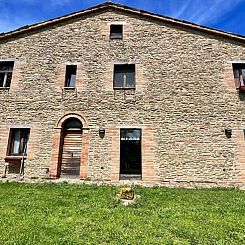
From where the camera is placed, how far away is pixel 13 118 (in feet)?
43.5

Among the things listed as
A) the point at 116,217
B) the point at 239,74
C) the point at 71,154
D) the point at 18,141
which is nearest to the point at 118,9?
the point at 239,74

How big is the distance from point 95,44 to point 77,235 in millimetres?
11153

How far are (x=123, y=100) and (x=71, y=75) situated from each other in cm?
327

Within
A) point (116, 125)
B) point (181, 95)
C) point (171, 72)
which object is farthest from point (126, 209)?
point (171, 72)

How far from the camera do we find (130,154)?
12695 mm

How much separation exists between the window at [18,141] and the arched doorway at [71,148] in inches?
72.1

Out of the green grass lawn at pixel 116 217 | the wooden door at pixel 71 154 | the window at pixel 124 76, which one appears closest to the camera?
the green grass lawn at pixel 116 217

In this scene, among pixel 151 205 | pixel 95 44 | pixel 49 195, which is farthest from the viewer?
pixel 95 44

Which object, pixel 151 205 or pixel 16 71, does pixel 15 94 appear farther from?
pixel 151 205

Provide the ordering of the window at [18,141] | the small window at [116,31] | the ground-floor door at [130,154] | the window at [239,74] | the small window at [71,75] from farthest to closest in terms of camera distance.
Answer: the small window at [116,31]
the small window at [71,75]
the window at [239,74]
the window at [18,141]
the ground-floor door at [130,154]

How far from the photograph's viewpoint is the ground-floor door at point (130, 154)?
12.5m

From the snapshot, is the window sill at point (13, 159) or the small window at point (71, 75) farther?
the small window at point (71, 75)

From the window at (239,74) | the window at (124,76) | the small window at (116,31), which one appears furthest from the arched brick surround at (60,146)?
the window at (239,74)

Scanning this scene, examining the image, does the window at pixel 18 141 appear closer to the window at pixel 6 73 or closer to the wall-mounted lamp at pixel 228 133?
the window at pixel 6 73
